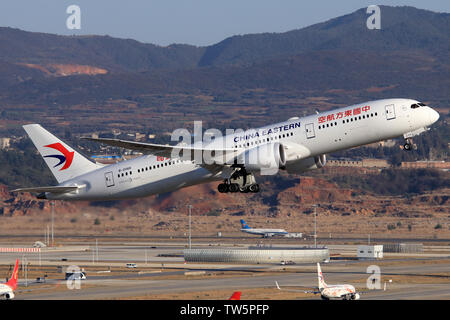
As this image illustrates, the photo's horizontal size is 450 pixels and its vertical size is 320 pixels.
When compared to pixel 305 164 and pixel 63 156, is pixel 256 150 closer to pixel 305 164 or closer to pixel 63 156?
pixel 305 164

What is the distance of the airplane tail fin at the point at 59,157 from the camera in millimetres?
76750

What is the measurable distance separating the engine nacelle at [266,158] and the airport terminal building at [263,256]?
192ft

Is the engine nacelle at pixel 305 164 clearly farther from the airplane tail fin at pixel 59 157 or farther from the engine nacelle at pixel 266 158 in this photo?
the airplane tail fin at pixel 59 157

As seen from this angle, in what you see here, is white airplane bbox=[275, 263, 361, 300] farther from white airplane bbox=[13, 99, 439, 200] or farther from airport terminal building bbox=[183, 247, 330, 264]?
airport terminal building bbox=[183, 247, 330, 264]

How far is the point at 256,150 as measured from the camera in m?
65.4

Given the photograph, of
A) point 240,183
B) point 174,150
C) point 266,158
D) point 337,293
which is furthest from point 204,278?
point 266,158

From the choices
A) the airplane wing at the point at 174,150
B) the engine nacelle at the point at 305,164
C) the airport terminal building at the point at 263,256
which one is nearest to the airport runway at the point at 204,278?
the airport terminal building at the point at 263,256

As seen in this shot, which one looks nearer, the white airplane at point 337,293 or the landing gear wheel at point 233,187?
the landing gear wheel at point 233,187

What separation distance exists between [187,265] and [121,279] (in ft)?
68.6

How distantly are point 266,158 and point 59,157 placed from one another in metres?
22.2

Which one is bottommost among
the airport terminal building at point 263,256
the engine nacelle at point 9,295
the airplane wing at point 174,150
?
the engine nacelle at point 9,295

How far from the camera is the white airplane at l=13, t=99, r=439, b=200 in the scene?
6419 cm

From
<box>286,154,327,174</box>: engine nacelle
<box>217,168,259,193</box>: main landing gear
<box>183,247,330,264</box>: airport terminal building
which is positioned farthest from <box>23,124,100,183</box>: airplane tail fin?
<box>183,247,330,264</box>: airport terminal building
